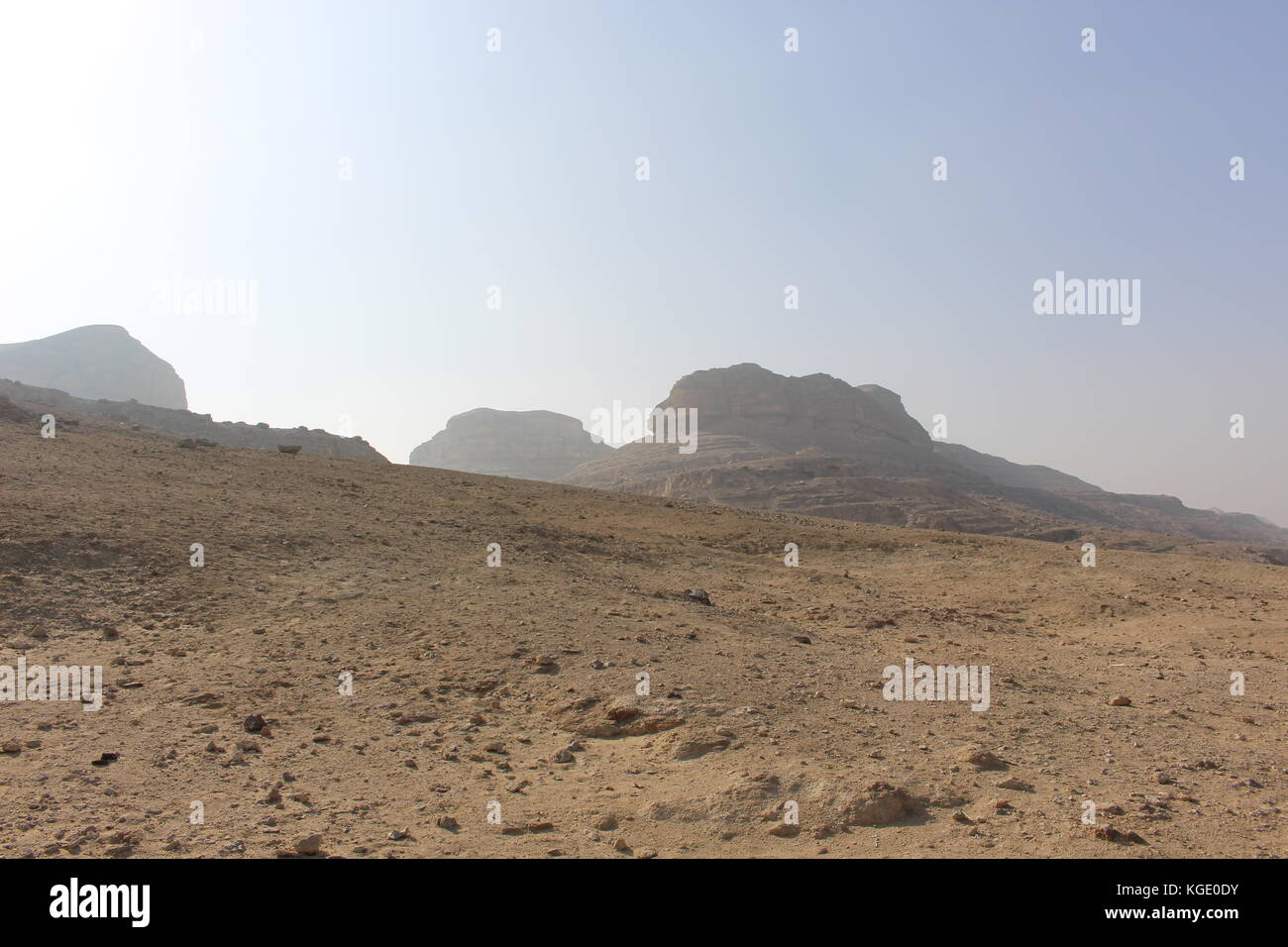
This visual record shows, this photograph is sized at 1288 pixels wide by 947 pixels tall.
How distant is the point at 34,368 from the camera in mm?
111562

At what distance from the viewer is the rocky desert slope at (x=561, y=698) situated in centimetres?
497

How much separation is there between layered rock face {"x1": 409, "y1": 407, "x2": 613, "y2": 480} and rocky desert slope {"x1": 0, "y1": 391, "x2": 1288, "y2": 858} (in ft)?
411

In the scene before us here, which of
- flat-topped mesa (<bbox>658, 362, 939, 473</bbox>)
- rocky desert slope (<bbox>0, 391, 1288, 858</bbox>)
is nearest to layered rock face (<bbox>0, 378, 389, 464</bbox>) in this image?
rocky desert slope (<bbox>0, 391, 1288, 858</bbox>)

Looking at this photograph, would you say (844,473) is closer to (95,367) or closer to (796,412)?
(796,412)

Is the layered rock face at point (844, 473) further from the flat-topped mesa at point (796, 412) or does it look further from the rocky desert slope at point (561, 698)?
the rocky desert slope at point (561, 698)

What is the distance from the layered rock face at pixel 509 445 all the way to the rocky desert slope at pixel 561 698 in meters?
125

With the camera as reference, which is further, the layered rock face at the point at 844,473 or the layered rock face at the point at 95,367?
the layered rock face at the point at 95,367

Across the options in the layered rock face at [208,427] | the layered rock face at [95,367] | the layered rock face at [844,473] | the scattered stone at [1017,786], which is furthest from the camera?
the layered rock face at [95,367]

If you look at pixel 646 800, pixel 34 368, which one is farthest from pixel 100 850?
pixel 34 368

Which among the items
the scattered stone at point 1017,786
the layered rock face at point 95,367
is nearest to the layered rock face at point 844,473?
the scattered stone at point 1017,786

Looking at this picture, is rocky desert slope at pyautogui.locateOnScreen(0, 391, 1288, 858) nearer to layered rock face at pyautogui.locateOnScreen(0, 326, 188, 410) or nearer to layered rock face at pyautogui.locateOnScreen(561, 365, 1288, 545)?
layered rock face at pyautogui.locateOnScreen(561, 365, 1288, 545)

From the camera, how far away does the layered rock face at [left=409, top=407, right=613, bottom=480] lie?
146650mm

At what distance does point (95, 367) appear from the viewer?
120500mm

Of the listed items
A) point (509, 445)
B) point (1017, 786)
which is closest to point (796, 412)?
point (509, 445)
